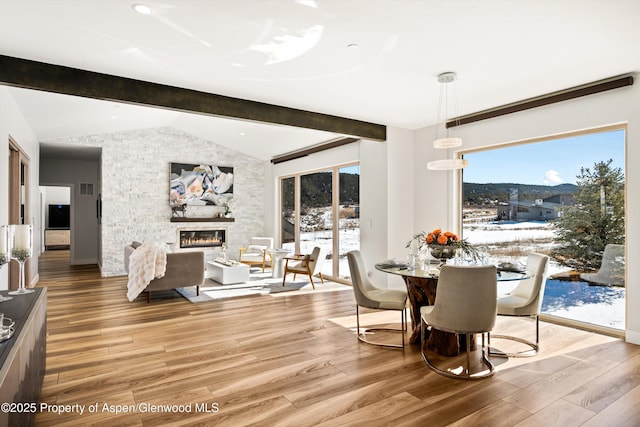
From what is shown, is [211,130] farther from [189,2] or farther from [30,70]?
[189,2]

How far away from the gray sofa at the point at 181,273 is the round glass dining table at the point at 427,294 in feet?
10.8

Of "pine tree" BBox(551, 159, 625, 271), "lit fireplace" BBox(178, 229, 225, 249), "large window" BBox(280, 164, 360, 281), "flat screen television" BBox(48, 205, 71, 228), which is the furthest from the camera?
"flat screen television" BBox(48, 205, 71, 228)

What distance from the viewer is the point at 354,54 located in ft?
11.3

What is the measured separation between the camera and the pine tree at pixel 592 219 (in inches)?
163

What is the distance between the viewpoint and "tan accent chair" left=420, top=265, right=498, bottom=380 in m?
2.99

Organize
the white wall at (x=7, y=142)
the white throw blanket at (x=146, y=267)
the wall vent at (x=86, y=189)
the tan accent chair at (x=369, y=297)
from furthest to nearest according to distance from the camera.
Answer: the wall vent at (x=86, y=189) → the white throw blanket at (x=146, y=267) → the white wall at (x=7, y=142) → the tan accent chair at (x=369, y=297)

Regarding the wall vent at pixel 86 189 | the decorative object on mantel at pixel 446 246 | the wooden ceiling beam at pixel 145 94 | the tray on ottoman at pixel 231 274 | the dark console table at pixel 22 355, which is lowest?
the tray on ottoman at pixel 231 274

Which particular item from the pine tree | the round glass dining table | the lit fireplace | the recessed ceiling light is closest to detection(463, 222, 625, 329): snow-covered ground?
the pine tree

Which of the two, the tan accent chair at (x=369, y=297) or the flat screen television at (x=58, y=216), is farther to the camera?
the flat screen television at (x=58, y=216)

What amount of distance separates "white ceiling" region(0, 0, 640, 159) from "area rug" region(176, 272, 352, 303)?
3.02 m

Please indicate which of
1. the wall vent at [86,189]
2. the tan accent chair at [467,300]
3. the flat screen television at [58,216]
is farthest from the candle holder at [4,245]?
the flat screen television at [58,216]

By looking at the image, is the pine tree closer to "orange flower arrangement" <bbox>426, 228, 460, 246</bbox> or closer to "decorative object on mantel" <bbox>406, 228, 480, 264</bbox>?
"decorative object on mantel" <bbox>406, 228, 480, 264</bbox>

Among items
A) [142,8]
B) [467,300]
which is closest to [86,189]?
[142,8]

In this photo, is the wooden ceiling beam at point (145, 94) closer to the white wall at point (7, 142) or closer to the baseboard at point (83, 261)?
the white wall at point (7, 142)
